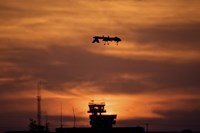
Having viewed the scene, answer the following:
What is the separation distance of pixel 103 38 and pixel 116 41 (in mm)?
3441

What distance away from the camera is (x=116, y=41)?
16600 cm

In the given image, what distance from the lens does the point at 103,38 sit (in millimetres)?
167000
